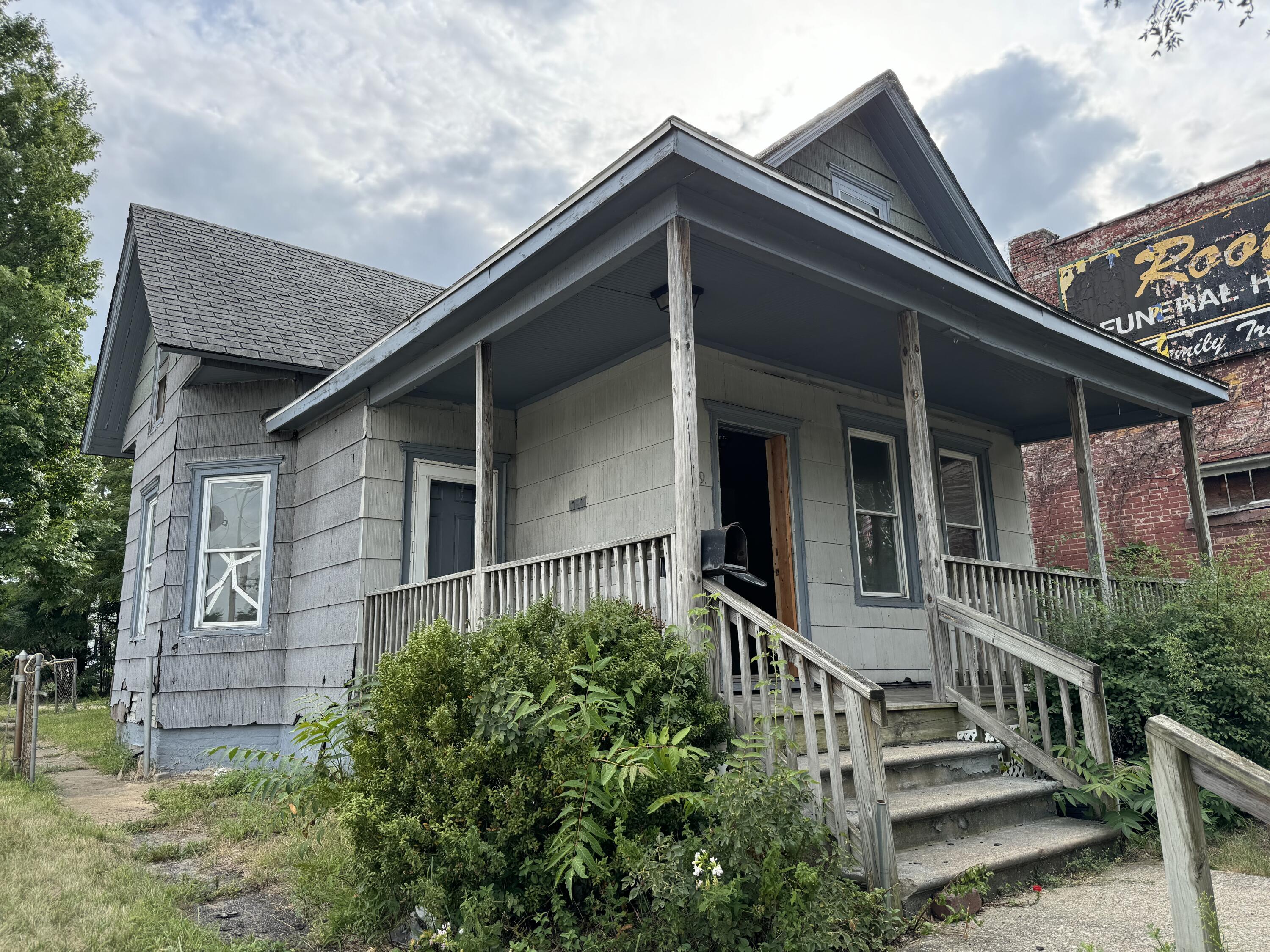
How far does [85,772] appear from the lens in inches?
358

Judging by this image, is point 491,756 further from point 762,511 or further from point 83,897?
point 762,511

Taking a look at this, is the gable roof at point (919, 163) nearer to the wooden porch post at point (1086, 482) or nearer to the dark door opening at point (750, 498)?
the wooden porch post at point (1086, 482)

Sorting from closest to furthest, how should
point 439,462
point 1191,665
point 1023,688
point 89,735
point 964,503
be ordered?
point 1191,665, point 1023,688, point 439,462, point 964,503, point 89,735

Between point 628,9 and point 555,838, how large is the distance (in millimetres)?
10580

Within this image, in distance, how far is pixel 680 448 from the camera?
4.62 meters

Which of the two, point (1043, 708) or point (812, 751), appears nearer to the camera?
point (812, 751)

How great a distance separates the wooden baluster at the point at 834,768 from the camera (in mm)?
3762

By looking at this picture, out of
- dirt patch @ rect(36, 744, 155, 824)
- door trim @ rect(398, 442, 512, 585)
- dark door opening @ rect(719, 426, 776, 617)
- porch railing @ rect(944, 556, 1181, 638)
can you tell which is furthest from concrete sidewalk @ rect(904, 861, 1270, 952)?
dirt patch @ rect(36, 744, 155, 824)

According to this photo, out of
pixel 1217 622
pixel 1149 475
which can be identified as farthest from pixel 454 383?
pixel 1149 475

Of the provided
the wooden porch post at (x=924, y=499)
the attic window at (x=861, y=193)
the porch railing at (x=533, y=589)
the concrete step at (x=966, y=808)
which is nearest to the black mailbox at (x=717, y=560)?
the porch railing at (x=533, y=589)

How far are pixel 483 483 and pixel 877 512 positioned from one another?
4.12m

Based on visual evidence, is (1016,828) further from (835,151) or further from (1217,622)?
(835,151)

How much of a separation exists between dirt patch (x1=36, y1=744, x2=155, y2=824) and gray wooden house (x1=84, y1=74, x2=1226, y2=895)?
0.57 m

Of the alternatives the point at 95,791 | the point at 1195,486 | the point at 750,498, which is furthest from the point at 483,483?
the point at 1195,486
